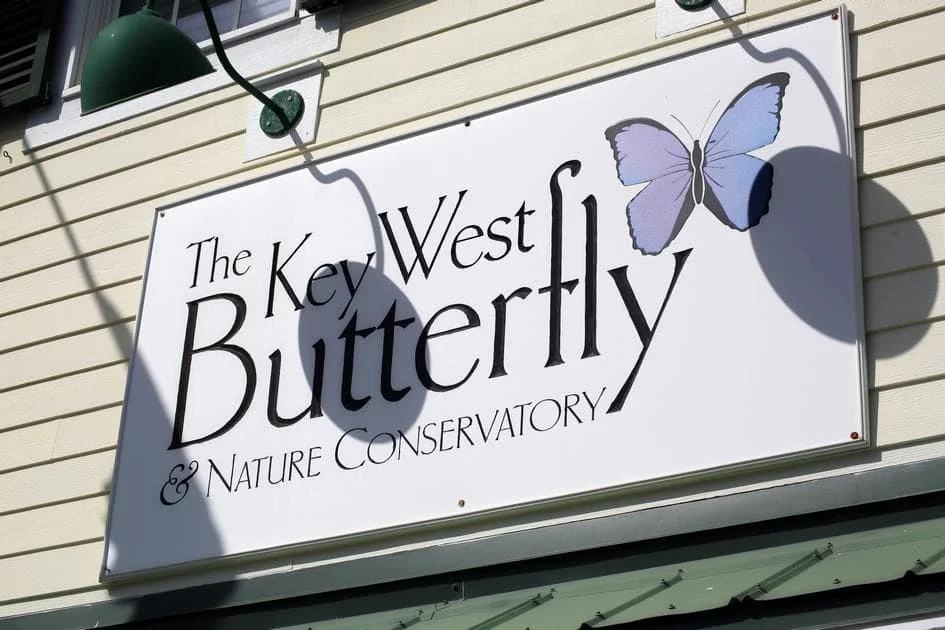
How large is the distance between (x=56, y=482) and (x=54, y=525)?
18 centimetres

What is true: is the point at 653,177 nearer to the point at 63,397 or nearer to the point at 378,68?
the point at 378,68

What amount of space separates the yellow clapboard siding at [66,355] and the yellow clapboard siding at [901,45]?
291 cm

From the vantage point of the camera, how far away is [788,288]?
14.4 feet

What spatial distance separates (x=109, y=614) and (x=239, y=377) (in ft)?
3.09

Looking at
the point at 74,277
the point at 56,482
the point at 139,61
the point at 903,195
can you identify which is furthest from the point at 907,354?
the point at 74,277

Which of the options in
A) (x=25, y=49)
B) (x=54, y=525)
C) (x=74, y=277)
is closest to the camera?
(x=54, y=525)

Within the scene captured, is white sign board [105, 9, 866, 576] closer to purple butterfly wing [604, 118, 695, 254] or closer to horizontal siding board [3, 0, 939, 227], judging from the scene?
purple butterfly wing [604, 118, 695, 254]

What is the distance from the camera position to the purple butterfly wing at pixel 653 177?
4.68 meters

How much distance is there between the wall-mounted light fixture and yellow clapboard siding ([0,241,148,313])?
0.72m

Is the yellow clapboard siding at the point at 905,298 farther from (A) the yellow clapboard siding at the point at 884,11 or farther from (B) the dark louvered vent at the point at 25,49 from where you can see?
(B) the dark louvered vent at the point at 25,49

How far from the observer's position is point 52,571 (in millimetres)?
5336

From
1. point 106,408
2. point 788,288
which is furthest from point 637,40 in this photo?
point 106,408

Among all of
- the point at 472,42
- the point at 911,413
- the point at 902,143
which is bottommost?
the point at 911,413

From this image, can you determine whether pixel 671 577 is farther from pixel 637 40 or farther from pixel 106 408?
pixel 106 408
